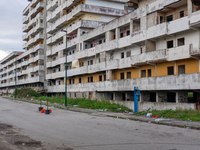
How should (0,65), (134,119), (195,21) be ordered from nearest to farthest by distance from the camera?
1. (134,119)
2. (195,21)
3. (0,65)

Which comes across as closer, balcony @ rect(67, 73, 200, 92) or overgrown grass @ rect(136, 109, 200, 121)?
overgrown grass @ rect(136, 109, 200, 121)

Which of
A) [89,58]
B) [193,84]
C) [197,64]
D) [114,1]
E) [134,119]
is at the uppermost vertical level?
[114,1]

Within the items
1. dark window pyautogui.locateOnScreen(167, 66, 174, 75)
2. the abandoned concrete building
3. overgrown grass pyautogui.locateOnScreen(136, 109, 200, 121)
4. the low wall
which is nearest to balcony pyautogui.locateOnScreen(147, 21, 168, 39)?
the abandoned concrete building

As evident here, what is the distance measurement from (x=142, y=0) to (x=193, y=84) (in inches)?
525

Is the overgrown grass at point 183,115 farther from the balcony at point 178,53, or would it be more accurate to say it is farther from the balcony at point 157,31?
the balcony at point 157,31

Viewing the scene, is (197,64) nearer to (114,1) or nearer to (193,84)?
(193,84)

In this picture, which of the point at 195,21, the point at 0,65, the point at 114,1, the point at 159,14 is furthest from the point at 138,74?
the point at 0,65

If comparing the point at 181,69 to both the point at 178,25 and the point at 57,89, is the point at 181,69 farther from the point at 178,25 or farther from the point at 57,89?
the point at 57,89

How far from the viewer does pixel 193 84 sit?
20172mm

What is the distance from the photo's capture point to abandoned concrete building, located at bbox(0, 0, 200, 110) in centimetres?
2186

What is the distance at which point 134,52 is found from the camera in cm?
2925

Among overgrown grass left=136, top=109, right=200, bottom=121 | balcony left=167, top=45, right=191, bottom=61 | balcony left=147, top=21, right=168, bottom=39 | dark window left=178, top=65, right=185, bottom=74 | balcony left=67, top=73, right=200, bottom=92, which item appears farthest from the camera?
balcony left=147, top=21, right=168, bottom=39

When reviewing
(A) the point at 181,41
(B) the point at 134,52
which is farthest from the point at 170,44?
(B) the point at 134,52

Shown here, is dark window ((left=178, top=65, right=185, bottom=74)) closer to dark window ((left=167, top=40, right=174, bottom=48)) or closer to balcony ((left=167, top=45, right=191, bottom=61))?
balcony ((left=167, top=45, right=191, bottom=61))
